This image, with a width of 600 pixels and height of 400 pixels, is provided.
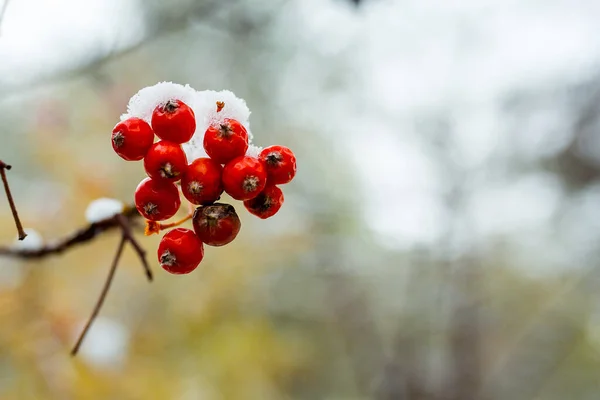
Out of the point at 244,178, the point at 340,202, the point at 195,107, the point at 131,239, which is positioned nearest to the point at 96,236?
the point at 131,239

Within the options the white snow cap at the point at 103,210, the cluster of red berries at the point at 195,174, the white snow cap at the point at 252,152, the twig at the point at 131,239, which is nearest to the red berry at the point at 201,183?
the cluster of red berries at the point at 195,174

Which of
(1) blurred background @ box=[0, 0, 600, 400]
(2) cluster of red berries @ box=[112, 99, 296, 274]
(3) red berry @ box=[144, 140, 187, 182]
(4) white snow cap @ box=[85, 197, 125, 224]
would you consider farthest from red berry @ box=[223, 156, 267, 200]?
(1) blurred background @ box=[0, 0, 600, 400]

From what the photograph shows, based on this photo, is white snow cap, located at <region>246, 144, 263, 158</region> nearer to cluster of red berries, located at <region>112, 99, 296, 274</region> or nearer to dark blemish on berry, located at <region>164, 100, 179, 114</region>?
cluster of red berries, located at <region>112, 99, 296, 274</region>

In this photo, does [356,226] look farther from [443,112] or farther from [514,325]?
[514,325]

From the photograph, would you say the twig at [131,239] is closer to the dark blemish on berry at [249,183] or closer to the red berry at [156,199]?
the red berry at [156,199]

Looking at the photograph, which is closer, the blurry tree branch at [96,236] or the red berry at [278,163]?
the red berry at [278,163]

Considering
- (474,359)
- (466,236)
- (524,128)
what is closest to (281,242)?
(466,236)
